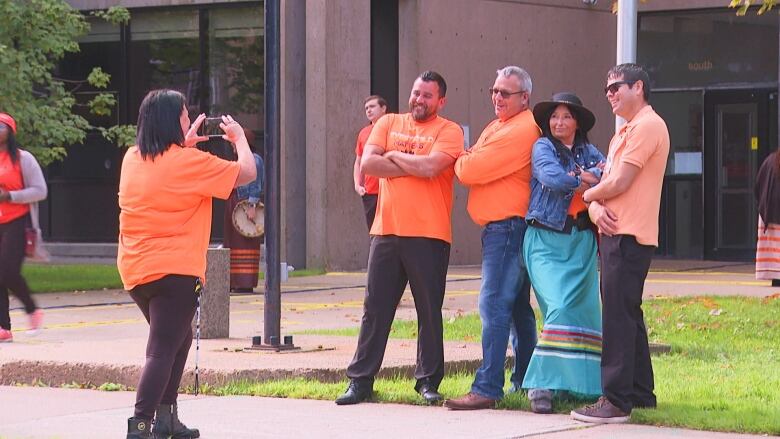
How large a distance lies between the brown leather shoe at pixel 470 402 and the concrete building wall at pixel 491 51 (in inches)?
561

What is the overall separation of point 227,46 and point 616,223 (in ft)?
54.5

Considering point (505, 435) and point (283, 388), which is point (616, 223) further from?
point (283, 388)

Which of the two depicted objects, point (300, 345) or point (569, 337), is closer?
point (569, 337)

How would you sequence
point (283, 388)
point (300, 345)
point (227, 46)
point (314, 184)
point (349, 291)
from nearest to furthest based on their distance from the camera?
point (283, 388), point (300, 345), point (349, 291), point (314, 184), point (227, 46)

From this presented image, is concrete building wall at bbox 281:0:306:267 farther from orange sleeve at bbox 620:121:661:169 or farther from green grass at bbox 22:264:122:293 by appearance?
orange sleeve at bbox 620:121:661:169

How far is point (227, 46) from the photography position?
24219 millimetres

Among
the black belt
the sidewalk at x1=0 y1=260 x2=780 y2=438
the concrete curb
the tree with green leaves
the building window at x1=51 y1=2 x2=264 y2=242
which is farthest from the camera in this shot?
the building window at x1=51 y1=2 x2=264 y2=242

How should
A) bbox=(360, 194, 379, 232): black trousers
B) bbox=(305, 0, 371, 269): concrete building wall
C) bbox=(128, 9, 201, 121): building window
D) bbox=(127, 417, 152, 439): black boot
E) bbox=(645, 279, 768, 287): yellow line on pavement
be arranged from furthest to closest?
bbox=(128, 9, 201, 121): building window, bbox=(305, 0, 371, 269): concrete building wall, bbox=(645, 279, 768, 287): yellow line on pavement, bbox=(360, 194, 379, 232): black trousers, bbox=(127, 417, 152, 439): black boot

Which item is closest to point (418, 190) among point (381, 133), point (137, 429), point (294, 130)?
point (381, 133)

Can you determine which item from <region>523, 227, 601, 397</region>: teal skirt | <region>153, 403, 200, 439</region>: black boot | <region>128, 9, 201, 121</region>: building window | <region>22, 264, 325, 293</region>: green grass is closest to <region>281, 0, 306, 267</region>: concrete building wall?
<region>22, 264, 325, 293</region>: green grass

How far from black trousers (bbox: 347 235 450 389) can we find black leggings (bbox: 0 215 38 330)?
14.2ft

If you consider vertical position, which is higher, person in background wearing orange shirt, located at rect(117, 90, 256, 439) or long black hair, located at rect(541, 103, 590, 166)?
long black hair, located at rect(541, 103, 590, 166)

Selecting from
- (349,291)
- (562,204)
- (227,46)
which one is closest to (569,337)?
(562,204)

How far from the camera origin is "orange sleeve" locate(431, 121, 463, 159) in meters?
8.98
